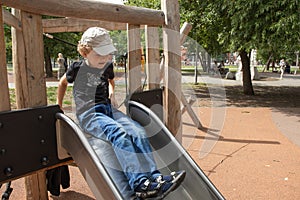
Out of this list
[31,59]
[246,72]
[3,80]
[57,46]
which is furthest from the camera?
[57,46]

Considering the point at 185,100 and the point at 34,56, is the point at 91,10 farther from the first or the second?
the point at 185,100

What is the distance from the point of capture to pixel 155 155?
246 cm

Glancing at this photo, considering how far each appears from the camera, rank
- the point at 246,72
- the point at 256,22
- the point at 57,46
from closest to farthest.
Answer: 1. the point at 256,22
2. the point at 246,72
3. the point at 57,46

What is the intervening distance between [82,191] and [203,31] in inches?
303

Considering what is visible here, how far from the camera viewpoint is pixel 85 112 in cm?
214

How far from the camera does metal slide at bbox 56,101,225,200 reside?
5.65 ft

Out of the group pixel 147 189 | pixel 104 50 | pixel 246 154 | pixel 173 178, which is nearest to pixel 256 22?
pixel 246 154

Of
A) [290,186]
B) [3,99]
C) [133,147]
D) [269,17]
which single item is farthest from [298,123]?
[3,99]

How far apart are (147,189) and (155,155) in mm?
743

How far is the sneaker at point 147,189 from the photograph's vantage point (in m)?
1.70

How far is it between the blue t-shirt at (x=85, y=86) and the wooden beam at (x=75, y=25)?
2060 mm

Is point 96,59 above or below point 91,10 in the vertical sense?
below

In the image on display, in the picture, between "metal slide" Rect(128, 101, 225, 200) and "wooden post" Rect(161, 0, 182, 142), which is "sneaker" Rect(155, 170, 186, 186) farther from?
"wooden post" Rect(161, 0, 182, 142)

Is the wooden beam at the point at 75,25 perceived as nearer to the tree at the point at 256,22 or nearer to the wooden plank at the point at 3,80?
the wooden plank at the point at 3,80
